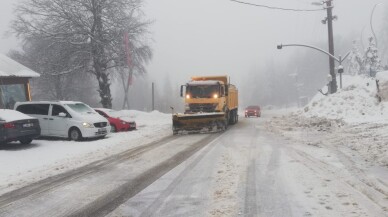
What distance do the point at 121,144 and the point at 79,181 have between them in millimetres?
7338

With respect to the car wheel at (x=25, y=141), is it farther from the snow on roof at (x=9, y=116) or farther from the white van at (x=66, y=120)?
the white van at (x=66, y=120)

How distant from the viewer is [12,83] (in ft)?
82.4

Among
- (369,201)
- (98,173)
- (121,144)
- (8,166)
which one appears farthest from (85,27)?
(369,201)

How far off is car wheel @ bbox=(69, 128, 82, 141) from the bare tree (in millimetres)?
16305

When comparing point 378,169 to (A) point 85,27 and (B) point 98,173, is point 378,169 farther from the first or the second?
(A) point 85,27

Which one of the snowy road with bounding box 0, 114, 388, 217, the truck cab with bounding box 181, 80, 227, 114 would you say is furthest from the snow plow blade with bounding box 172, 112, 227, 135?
the snowy road with bounding box 0, 114, 388, 217

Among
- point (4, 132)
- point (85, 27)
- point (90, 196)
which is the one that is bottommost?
point (90, 196)

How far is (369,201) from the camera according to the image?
265 inches

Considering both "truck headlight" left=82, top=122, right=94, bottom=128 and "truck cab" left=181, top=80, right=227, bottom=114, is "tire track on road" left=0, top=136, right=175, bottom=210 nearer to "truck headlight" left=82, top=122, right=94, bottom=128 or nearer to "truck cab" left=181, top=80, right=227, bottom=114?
"truck headlight" left=82, top=122, right=94, bottom=128

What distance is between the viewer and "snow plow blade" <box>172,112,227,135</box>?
2031 centimetres

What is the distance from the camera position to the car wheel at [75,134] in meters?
18.5

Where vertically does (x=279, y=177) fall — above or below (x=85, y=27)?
below

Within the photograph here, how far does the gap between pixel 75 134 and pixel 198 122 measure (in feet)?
18.8

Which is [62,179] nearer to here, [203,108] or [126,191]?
[126,191]
